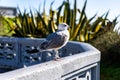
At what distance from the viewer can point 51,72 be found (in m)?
4.14

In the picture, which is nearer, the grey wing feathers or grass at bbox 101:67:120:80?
the grey wing feathers

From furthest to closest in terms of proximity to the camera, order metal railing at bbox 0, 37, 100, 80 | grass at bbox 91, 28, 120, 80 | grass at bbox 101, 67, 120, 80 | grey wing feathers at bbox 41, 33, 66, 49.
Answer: grass at bbox 91, 28, 120, 80
grass at bbox 101, 67, 120, 80
grey wing feathers at bbox 41, 33, 66, 49
metal railing at bbox 0, 37, 100, 80

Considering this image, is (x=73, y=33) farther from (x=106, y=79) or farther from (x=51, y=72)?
(x=51, y=72)

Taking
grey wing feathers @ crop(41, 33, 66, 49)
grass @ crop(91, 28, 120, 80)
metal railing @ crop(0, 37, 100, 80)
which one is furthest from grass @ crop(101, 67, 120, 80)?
grey wing feathers @ crop(41, 33, 66, 49)

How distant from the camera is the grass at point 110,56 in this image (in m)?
10.1

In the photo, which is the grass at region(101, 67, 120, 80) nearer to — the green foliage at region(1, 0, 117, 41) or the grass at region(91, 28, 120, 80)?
the grass at region(91, 28, 120, 80)

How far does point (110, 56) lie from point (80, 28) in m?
2.09

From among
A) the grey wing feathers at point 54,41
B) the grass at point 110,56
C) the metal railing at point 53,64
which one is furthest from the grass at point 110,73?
the grey wing feathers at point 54,41

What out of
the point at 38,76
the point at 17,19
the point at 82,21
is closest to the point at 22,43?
the point at 82,21

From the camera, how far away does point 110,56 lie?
11023 millimetres

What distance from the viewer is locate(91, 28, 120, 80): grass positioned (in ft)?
33.2

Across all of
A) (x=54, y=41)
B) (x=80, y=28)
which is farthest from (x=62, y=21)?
(x=54, y=41)

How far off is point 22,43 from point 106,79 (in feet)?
7.74

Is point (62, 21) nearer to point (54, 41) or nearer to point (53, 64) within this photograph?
point (54, 41)
